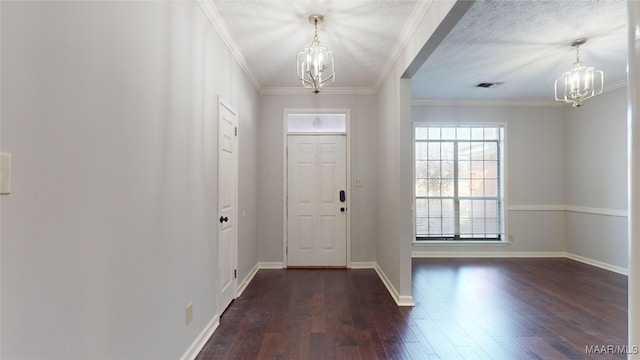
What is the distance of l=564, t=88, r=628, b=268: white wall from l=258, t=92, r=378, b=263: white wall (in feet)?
11.7

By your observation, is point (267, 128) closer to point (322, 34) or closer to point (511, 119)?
point (322, 34)

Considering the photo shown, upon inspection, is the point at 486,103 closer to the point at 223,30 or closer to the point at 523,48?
the point at 523,48

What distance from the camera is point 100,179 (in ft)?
4.27

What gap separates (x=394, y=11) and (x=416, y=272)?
3.46m

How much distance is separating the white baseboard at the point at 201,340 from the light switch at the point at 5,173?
5.44 feet

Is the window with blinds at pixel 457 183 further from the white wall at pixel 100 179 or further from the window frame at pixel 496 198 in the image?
the white wall at pixel 100 179

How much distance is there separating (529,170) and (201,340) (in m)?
5.77

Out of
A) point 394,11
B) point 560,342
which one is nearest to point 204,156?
point 394,11

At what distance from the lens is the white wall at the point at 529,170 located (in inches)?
215

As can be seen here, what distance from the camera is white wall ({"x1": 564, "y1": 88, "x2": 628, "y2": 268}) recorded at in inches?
179

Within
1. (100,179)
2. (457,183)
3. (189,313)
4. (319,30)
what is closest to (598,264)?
(457,183)

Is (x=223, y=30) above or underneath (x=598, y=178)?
above

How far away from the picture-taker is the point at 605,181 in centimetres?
478

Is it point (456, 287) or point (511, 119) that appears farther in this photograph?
point (511, 119)
